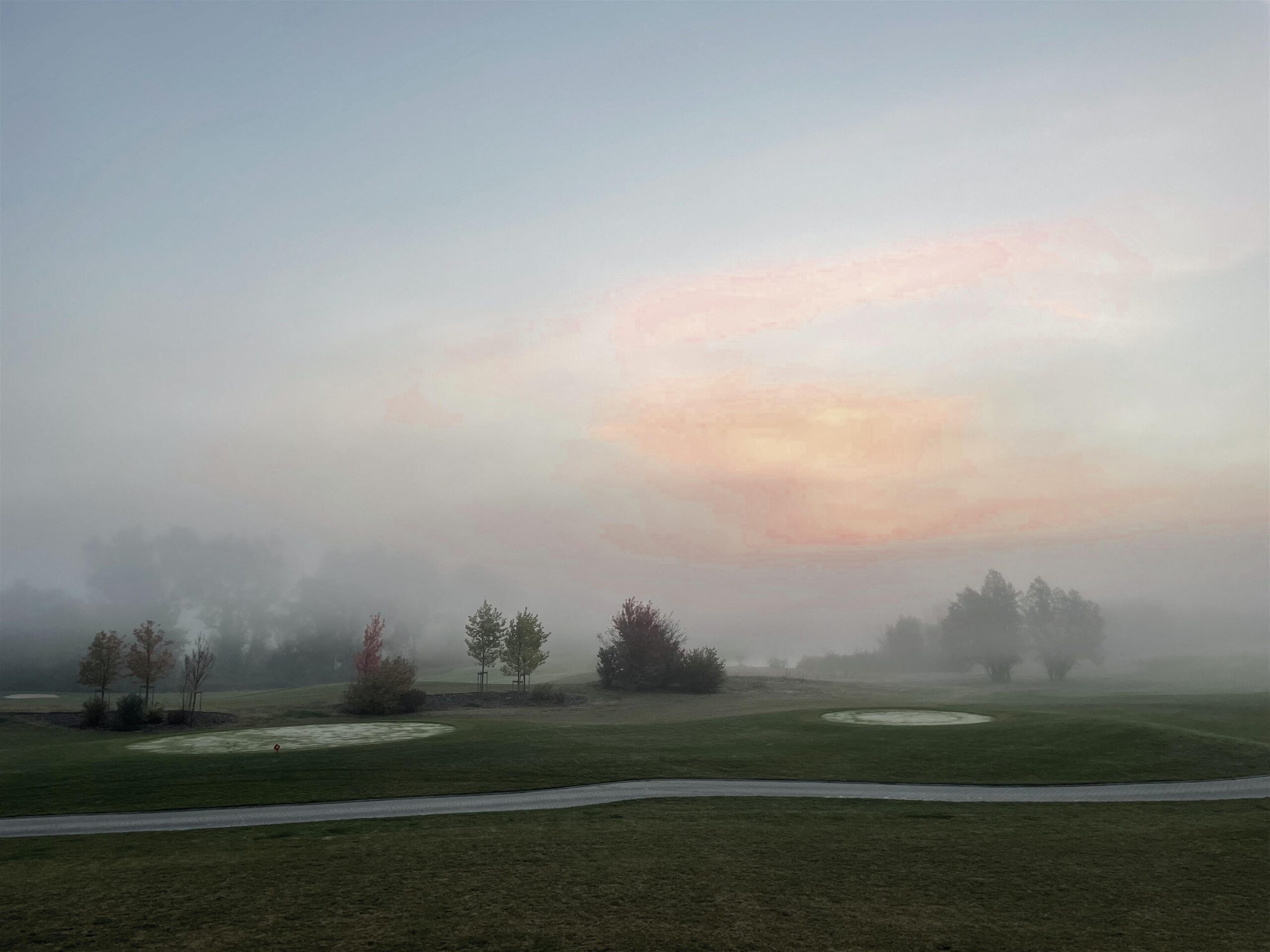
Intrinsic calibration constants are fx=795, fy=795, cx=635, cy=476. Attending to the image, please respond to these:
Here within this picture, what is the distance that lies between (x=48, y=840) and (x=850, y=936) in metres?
19.9

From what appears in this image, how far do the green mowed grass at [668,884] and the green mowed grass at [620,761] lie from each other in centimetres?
514

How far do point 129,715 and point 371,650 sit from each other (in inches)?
813

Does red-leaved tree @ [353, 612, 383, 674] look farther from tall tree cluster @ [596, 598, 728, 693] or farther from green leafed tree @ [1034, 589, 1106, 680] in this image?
green leafed tree @ [1034, 589, 1106, 680]

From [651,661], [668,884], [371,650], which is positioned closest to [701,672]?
[651,661]

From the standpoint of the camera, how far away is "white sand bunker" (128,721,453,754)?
34500mm

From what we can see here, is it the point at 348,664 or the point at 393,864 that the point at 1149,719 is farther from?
the point at 348,664

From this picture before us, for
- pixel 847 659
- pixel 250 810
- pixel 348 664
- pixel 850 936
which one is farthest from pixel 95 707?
pixel 847 659

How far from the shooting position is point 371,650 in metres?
65.7

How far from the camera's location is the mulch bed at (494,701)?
5650 centimetres

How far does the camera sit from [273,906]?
588 inches

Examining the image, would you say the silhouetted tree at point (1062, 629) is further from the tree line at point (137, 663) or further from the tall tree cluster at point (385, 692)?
the tree line at point (137, 663)

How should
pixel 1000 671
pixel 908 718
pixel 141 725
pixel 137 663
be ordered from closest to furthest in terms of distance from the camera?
pixel 908 718, pixel 141 725, pixel 137 663, pixel 1000 671

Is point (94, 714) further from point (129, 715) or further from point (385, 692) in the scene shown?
point (385, 692)

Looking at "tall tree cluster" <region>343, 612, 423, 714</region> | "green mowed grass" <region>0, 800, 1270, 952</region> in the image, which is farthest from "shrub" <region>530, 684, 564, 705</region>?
"green mowed grass" <region>0, 800, 1270, 952</region>
